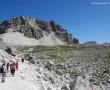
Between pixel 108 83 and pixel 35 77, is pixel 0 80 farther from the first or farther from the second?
pixel 108 83

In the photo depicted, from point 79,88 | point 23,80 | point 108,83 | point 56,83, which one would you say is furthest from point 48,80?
point 108,83


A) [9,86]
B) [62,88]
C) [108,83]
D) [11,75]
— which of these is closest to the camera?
[9,86]

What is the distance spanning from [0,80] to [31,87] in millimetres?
3130

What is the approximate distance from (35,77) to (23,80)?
2814 mm

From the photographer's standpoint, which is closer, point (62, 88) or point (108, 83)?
point (62, 88)

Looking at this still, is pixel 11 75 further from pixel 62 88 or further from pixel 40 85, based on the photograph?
pixel 62 88

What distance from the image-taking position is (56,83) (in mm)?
29172

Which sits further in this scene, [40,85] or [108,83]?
[108,83]

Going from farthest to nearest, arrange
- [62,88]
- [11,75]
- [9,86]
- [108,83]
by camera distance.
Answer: [108,83]
[11,75]
[62,88]
[9,86]

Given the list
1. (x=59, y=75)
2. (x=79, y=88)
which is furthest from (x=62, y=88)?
(x=59, y=75)

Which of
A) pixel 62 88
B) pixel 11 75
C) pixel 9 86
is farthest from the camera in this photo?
pixel 11 75

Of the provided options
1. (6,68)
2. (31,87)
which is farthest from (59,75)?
(31,87)

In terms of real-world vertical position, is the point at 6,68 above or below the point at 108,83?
above

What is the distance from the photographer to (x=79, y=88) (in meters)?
25.4
